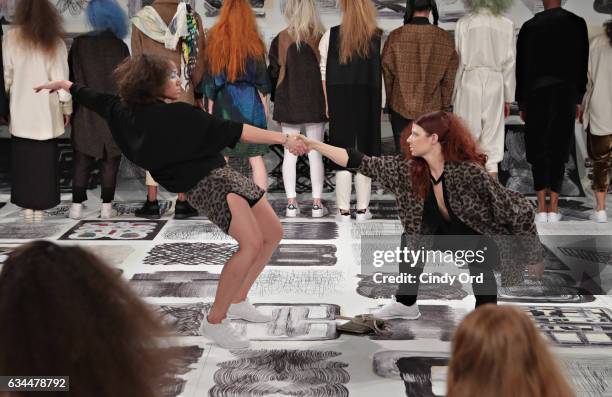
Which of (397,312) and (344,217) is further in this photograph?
(344,217)

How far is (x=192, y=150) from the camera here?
3.77 metres

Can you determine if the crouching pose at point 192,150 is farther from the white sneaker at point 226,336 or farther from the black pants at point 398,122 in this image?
the black pants at point 398,122

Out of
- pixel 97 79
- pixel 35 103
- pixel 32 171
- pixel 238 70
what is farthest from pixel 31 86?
pixel 238 70

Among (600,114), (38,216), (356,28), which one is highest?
(356,28)

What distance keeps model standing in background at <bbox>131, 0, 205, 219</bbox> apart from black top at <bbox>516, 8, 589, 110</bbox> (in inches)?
89.4

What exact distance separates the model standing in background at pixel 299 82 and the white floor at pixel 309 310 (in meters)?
0.33

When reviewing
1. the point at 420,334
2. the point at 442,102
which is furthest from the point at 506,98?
the point at 420,334

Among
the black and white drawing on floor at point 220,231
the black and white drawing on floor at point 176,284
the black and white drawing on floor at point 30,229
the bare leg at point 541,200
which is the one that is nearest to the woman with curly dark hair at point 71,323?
the black and white drawing on floor at point 176,284

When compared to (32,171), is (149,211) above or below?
below

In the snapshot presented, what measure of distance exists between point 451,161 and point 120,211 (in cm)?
372

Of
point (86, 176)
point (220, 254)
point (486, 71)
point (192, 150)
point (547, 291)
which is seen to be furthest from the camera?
point (86, 176)

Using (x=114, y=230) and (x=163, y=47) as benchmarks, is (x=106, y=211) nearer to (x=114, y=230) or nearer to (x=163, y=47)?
(x=114, y=230)

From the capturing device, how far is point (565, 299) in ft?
14.9

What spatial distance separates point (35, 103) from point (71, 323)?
5298mm
